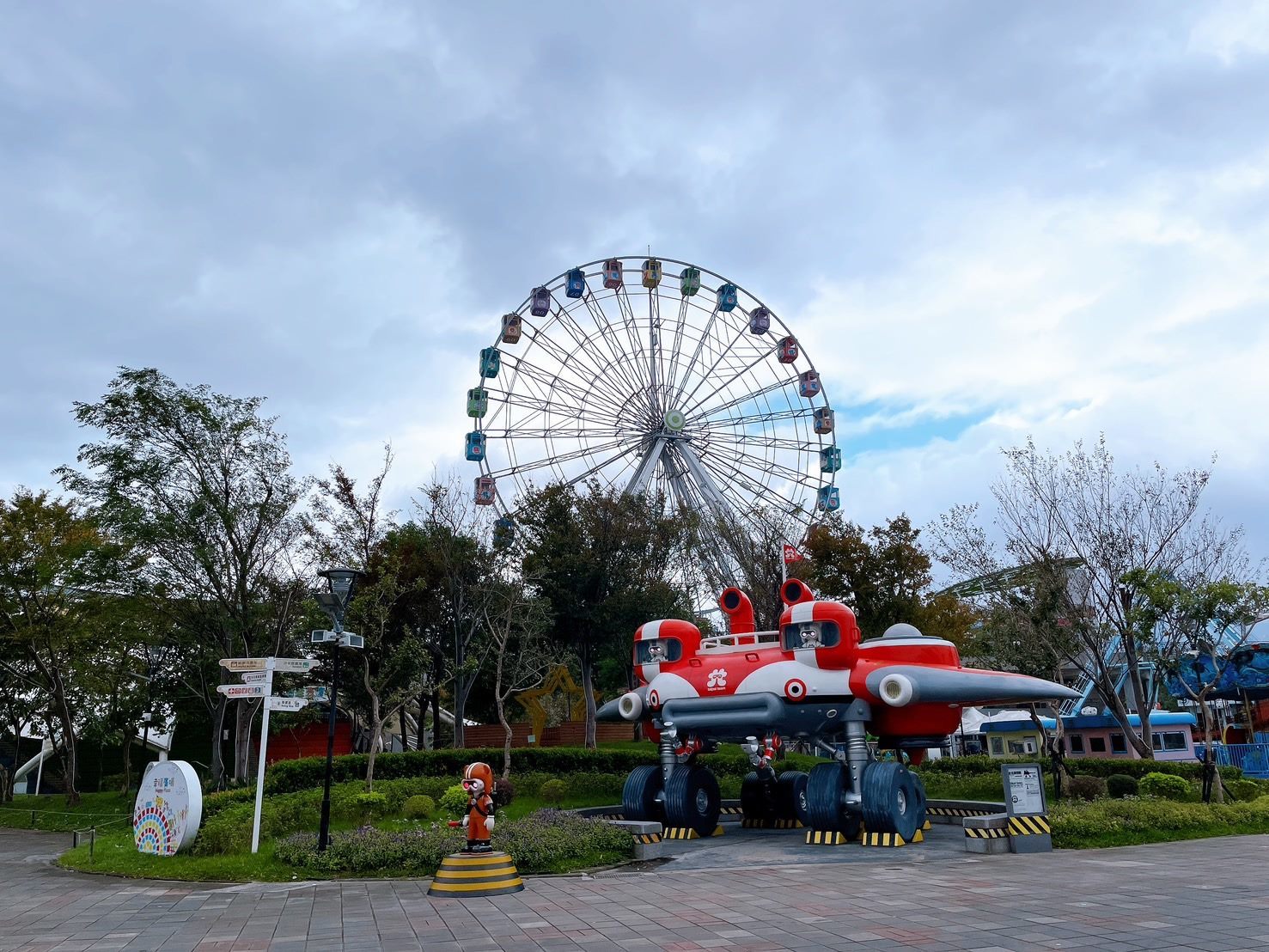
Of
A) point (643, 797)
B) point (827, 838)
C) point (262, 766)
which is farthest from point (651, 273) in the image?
point (262, 766)

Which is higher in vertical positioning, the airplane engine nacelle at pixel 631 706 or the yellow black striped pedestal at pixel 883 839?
the airplane engine nacelle at pixel 631 706

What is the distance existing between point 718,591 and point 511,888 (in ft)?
69.6

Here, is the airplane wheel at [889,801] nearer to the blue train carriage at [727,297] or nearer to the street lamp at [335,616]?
the street lamp at [335,616]

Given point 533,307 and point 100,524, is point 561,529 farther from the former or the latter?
point 100,524

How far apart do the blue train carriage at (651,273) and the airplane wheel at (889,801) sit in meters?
21.7

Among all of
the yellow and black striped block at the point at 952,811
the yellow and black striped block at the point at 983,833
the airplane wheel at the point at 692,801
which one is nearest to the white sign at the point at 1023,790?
the yellow and black striped block at the point at 983,833

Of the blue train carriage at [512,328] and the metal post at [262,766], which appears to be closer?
the metal post at [262,766]

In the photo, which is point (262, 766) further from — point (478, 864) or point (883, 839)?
point (883, 839)

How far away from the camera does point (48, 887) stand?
1333 centimetres

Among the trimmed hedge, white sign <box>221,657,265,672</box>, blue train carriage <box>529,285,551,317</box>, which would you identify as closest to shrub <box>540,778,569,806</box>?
the trimmed hedge

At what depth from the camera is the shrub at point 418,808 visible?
18.4 meters

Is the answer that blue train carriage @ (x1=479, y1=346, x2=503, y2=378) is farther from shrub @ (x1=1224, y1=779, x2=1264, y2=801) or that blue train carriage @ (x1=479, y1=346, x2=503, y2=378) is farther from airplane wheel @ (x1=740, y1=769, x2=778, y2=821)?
shrub @ (x1=1224, y1=779, x2=1264, y2=801)

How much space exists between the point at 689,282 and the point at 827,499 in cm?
928

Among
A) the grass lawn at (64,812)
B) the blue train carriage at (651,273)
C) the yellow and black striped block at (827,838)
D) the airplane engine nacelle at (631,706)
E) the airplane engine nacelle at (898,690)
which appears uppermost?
the blue train carriage at (651,273)
